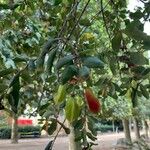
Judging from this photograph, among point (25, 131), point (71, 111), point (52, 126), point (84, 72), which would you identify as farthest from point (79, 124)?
point (25, 131)

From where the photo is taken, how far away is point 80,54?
1.38 meters

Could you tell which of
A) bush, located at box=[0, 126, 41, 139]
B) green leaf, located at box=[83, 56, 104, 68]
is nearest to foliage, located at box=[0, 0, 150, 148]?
green leaf, located at box=[83, 56, 104, 68]

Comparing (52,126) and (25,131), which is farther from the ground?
(25,131)

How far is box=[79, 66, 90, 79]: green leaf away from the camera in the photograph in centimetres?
127

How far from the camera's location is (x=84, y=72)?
4.21 ft

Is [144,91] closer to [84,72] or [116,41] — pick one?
[116,41]

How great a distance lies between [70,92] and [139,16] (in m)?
1.32

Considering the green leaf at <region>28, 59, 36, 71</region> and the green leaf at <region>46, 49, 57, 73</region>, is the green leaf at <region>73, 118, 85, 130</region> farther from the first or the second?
the green leaf at <region>46, 49, 57, 73</region>

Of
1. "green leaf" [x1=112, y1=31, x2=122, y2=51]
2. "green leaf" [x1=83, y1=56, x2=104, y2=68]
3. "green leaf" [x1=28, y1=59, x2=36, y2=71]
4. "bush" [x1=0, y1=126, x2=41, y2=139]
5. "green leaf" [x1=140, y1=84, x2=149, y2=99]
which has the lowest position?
"green leaf" [x1=83, y1=56, x2=104, y2=68]

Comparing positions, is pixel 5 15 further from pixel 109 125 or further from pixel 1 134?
pixel 109 125

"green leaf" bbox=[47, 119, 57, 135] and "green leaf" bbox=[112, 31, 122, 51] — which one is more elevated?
"green leaf" bbox=[112, 31, 122, 51]

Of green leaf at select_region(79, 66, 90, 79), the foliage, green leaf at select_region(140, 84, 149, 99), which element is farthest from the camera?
green leaf at select_region(140, 84, 149, 99)

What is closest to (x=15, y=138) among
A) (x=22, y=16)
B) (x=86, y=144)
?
(x=22, y=16)

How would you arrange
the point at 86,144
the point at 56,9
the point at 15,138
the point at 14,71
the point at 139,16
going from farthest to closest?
1. the point at 15,138
2. the point at 56,9
3. the point at 139,16
4. the point at 86,144
5. the point at 14,71
